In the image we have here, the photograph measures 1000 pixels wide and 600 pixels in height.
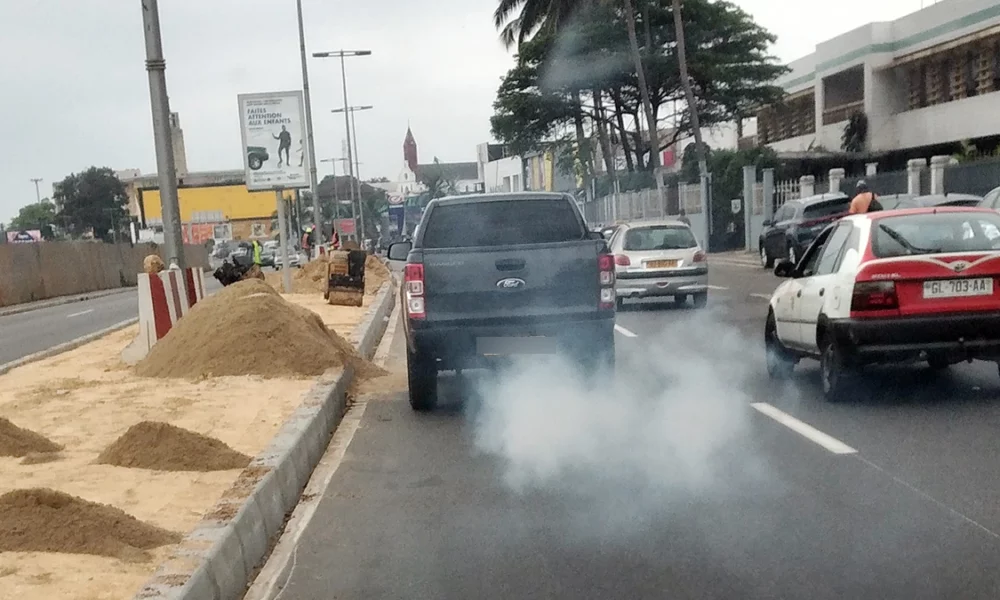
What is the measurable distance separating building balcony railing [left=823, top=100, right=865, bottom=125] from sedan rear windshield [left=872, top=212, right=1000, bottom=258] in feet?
122

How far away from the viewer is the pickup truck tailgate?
367 inches

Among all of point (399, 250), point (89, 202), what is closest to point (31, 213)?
point (89, 202)

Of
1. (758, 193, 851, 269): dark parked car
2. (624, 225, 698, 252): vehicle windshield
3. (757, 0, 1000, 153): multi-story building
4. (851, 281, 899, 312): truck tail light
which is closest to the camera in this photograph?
(851, 281, 899, 312): truck tail light

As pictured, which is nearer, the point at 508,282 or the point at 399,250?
the point at 508,282

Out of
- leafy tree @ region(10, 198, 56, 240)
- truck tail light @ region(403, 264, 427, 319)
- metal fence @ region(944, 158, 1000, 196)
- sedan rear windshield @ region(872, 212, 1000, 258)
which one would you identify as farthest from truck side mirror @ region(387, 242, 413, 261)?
leafy tree @ region(10, 198, 56, 240)

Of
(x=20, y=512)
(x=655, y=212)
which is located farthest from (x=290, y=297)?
(x=655, y=212)

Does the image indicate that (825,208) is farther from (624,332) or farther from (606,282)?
(606,282)

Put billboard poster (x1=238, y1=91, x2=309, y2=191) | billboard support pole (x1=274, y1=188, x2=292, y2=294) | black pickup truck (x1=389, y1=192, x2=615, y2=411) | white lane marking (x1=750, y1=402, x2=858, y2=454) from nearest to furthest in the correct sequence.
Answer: white lane marking (x1=750, y1=402, x2=858, y2=454)
black pickup truck (x1=389, y1=192, x2=615, y2=411)
billboard support pole (x1=274, y1=188, x2=292, y2=294)
billboard poster (x1=238, y1=91, x2=309, y2=191)

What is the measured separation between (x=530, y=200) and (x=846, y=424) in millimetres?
3544

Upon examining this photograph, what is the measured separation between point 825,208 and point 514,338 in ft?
64.2

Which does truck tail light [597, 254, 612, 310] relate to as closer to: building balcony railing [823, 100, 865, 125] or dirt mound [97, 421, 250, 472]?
dirt mound [97, 421, 250, 472]

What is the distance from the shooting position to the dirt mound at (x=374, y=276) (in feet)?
96.4

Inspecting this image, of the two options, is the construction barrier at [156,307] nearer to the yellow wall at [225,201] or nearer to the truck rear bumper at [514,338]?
the truck rear bumper at [514,338]

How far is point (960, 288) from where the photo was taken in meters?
8.79
